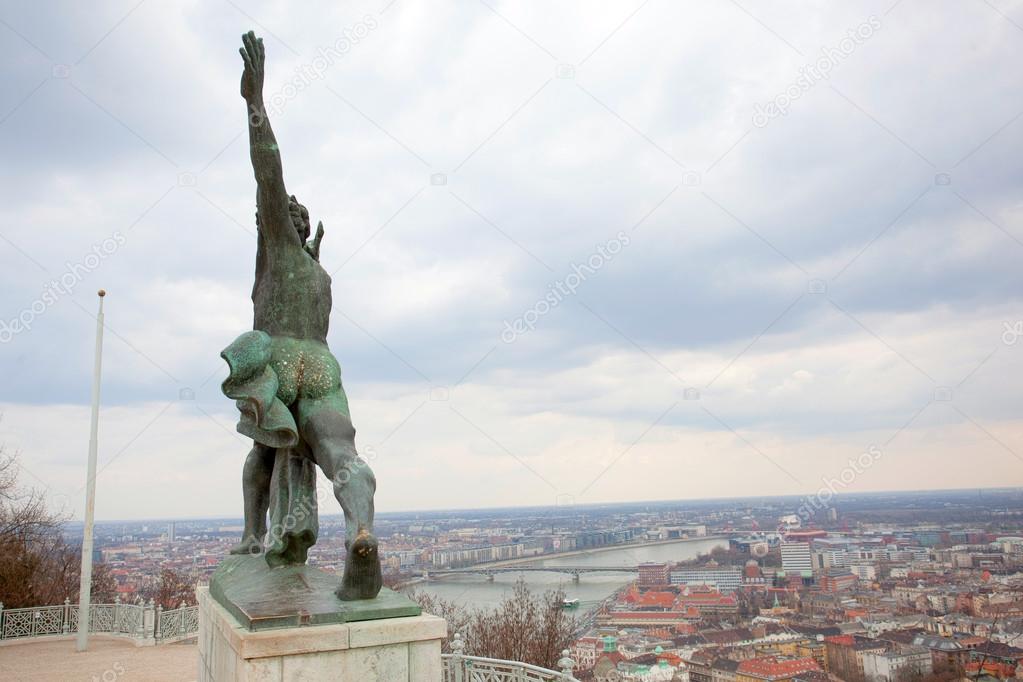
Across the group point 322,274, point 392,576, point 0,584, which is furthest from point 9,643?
point 322,274

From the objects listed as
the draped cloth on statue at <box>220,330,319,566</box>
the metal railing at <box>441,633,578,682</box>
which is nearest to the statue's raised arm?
the draped cloth on statue at <box>220,330,319,566</box>

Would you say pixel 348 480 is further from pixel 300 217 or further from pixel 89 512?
pixel 89 512

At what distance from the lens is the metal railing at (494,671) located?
5804mm

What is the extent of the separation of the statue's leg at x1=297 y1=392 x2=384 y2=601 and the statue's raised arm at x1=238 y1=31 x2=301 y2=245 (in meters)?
1.22

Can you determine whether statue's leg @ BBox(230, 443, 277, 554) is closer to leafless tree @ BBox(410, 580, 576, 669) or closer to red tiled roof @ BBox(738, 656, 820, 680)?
red tiled roof @ BBox(738, 656, 820, 680)

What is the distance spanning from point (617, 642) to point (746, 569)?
4.52 meters

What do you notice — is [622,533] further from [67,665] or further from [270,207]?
[270,207]

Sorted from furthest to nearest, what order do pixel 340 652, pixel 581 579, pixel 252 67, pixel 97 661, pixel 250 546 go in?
pixel 581 579 → pixel 97 661 → pixel 250 546 → pixel 252 67 → pixel 340 652

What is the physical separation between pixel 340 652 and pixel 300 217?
123 inches

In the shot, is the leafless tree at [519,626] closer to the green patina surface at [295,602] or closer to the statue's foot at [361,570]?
the green patina surface at [295,602]

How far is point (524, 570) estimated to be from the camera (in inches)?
710

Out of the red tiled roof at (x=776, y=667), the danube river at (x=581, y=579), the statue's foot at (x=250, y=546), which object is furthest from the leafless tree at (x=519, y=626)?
the statue's foot at (x=250, y=546)

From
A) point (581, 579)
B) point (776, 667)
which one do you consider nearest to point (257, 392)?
point (776, 667)

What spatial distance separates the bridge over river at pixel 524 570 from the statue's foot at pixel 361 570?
12832 millimetres
